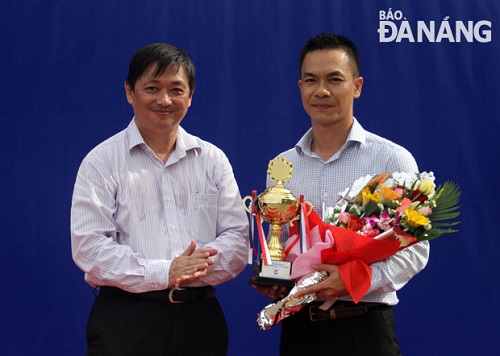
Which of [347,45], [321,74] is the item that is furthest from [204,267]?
[347,45]

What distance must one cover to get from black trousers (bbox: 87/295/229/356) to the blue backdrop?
1.25m

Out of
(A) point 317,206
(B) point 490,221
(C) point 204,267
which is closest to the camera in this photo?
(C) point 204,267

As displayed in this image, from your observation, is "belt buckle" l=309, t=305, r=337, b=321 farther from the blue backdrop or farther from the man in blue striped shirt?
the blue backdrop

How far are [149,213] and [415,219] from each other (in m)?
0.94

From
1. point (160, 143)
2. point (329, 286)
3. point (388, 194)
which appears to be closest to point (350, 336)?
point (329, 286)

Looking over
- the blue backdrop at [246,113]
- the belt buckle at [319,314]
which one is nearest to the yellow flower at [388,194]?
the belt buckle at [319,314]

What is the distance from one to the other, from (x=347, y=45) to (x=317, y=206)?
2.04ft

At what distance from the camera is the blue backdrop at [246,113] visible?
146 inches

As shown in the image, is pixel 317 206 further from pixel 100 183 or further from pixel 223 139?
pixel 223 139

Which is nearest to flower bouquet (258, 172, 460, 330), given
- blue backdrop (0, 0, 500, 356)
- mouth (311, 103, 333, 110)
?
mouth (311, 103, 333, 110)

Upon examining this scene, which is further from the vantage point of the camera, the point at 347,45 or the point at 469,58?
the point at 469,58

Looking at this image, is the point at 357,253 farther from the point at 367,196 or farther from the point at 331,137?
the point at 331,137

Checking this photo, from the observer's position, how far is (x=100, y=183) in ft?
8.28

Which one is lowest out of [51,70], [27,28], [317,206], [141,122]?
[317,206]
